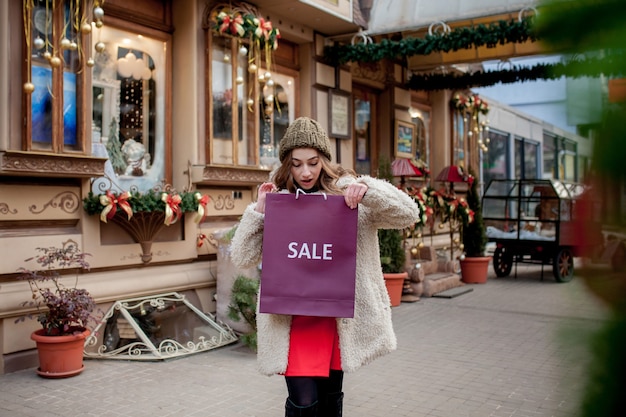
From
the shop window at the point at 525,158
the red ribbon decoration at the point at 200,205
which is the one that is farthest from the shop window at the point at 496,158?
the red ribbon decoration at the point at 200,205

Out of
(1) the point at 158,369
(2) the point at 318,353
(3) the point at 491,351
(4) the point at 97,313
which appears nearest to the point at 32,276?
(4) the point at 97,313

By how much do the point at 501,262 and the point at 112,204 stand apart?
9.18m

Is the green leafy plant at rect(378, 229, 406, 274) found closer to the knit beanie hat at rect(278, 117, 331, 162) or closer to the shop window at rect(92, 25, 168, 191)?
the shop window at rect(92, 25, 168, 191)

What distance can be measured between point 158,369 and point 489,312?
5092mm

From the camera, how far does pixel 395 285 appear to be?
375 inches

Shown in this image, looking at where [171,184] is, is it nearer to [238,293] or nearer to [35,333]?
Result: [238,293]

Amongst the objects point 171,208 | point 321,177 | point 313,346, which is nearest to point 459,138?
point 171,208

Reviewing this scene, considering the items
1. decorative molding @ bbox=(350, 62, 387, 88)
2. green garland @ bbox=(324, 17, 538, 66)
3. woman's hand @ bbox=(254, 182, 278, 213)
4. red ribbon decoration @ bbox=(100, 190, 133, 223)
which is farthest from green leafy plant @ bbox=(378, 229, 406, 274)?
woman's hand @ bbox=(254, 182, 278, 213)

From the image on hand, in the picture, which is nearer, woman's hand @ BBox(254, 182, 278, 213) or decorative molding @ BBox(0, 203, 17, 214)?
woman's hand @ BBox(254, 182, 278, 213)

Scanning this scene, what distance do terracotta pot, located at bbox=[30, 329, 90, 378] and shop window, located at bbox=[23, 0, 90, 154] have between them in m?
1.74

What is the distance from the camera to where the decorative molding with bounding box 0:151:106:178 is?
18.5 ft

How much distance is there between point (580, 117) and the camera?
675 millimetres

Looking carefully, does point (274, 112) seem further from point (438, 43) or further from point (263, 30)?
point (438, 43)

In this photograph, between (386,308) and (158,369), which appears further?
(158,369)
